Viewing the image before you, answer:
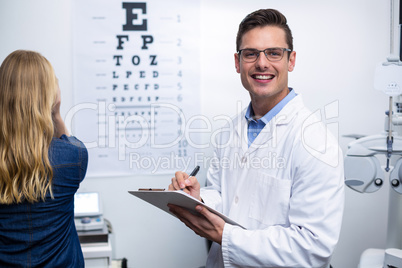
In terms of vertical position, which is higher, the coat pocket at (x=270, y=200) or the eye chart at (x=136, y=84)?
the eye chart at (x=136, y=84)

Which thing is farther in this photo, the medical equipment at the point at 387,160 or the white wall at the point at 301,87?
the white wall at the point at 301,87

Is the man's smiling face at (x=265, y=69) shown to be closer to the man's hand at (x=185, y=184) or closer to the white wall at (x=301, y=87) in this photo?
the man's hand at (x=185, y=184)

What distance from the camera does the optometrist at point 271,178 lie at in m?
1.15

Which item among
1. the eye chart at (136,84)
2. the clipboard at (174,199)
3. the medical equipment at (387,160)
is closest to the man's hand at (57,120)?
the clipboard at (174,199)

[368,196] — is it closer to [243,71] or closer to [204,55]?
[204,55]

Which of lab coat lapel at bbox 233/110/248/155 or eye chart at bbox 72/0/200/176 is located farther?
eye chart at bbox 72/0/200/176

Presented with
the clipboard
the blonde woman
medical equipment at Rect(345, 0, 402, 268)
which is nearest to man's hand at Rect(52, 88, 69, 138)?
the blonde woman

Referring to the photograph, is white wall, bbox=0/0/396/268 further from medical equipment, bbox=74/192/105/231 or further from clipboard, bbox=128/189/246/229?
clipboard, bbox=128/189/246/229

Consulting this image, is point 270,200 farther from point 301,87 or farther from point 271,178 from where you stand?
point 301,87

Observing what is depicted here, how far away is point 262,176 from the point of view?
126cm

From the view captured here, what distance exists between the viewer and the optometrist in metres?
1.15

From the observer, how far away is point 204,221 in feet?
4.00

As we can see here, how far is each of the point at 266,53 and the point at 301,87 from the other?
0.99 m

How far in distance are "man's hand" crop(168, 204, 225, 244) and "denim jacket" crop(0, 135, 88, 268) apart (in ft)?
1.01
